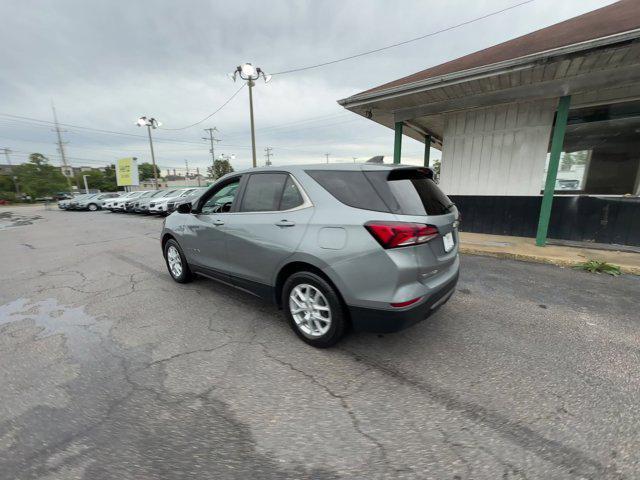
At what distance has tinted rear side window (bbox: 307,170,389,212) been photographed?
2.41 meters

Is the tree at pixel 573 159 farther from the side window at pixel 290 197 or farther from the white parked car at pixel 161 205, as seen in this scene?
the white parked car at pixel 161 205

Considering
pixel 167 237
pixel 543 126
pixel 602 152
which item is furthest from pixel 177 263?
pixel 602 152

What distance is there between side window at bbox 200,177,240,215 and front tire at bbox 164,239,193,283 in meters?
0.91

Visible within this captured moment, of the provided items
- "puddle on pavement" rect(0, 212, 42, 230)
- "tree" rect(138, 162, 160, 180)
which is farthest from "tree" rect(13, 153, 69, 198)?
"tree" rect(138, 162, 160, 180)

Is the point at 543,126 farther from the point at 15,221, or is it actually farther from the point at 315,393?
the point at 15,221

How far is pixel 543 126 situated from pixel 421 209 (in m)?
6.61

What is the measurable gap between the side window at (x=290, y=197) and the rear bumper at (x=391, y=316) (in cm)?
108

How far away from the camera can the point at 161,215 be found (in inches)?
→ 645

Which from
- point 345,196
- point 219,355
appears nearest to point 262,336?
point 219,355

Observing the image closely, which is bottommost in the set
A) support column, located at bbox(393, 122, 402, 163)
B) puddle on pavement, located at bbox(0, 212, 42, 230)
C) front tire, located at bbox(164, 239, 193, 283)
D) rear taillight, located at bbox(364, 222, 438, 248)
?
puddle on pavement, located at bbox(0, 212, 42, 230)

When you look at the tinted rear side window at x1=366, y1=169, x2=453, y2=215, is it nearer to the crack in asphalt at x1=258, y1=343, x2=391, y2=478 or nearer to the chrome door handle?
the chrome door handle

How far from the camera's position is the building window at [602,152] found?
6660 millimetres

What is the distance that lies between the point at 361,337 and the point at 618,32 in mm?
5701

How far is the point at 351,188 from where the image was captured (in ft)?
8.38
